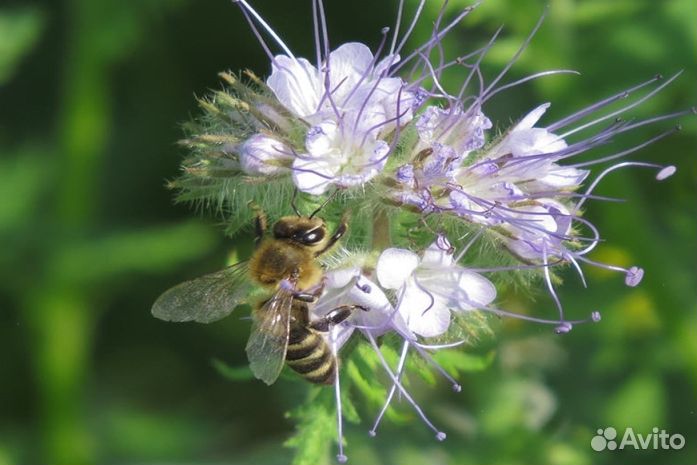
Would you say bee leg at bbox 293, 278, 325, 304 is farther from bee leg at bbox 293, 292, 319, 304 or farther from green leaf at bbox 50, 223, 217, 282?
green leaf at bbox 50, 223, 217, 282

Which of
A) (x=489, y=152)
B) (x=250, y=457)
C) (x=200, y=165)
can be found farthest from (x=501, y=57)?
(x=250, y=457)

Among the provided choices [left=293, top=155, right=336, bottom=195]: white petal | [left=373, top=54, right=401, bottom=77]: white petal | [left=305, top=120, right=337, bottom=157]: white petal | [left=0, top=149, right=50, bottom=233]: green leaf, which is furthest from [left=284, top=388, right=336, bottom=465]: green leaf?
[left=0, top=149, right=50, bottom=233]: green leaf

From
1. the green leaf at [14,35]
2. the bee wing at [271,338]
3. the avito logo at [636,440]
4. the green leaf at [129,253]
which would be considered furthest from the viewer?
the green leaf at [129,253]

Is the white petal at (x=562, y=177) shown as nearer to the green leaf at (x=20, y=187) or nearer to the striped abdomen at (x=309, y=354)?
the striped abdomen at (x=309, y=354)

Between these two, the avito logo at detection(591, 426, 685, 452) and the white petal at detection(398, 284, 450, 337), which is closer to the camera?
the white petal at detection(398, 284, 450, 337)

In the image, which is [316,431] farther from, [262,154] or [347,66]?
[347,66]

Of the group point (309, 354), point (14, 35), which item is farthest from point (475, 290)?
point (14, 35)

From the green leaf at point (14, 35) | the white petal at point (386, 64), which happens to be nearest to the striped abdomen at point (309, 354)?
the white petal at point (386, 64)

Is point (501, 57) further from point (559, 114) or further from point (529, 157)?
point (529, 157)
